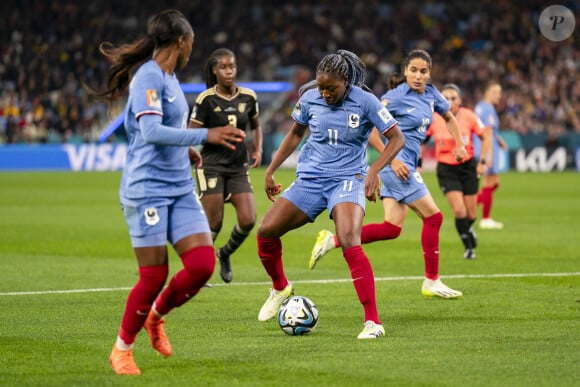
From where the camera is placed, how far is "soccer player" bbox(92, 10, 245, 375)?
23.5ft

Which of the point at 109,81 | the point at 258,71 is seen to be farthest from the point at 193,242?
the point at 258,71

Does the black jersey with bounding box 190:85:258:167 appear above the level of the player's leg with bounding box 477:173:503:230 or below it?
above

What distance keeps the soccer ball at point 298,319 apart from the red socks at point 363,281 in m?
0.46

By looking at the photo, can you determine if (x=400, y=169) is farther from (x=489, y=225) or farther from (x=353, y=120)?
(x=489, y=225)

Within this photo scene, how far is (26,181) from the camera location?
35.0 m

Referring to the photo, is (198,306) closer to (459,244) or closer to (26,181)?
(459,244)

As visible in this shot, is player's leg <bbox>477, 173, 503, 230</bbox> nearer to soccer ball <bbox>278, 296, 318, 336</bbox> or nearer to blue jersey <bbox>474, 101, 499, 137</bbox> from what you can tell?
blue jersey <bbox>474, 101, 499, 137</bbox>

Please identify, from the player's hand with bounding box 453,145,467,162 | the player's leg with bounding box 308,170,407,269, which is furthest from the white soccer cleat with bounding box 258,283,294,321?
the player's hand with bounding box 453,145,467,162

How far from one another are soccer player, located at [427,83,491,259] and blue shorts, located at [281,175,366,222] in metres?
6.34

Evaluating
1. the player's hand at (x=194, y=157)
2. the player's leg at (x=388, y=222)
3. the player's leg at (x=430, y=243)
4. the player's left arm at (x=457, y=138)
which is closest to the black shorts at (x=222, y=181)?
the player's leg at (x=388, y=222)

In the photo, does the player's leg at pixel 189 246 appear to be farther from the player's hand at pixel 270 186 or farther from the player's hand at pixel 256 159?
the player's hand at pixel 256 159

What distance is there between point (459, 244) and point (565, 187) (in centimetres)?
1438

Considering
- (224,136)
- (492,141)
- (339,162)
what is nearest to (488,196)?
(492,141)

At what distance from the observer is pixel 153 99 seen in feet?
23.0
